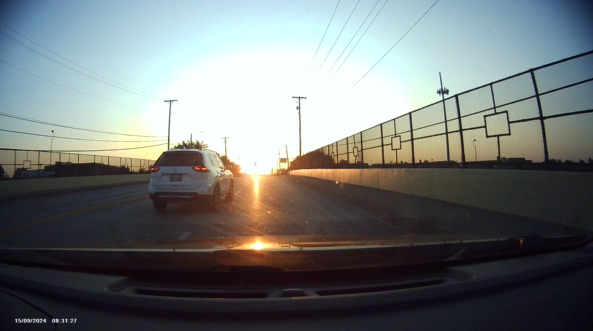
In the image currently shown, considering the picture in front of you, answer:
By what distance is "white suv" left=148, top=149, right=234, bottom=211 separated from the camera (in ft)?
30.6

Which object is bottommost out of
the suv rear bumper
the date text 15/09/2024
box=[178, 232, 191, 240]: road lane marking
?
box=[178, 232, 191, 240]: road lane marking

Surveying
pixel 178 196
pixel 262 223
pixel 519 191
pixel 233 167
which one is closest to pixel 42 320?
pixel 262 223

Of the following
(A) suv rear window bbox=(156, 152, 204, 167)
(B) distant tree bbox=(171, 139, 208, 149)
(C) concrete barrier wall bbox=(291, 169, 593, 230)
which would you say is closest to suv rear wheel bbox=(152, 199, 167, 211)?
(A) suv rear window bbox=(156, 152, 204, 167)

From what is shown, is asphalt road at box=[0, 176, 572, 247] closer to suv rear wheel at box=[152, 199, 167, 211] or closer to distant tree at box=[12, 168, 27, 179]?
suv rear wheel at box=[152, 199, 167, 211]

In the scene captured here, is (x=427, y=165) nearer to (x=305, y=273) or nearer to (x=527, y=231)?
(x=527, y=231)

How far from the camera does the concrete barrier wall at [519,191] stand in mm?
5539

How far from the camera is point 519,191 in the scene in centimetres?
687

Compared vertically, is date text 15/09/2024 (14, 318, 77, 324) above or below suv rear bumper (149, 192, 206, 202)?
below

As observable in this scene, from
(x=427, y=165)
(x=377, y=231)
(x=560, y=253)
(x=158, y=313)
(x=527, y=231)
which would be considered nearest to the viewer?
(x=158, y=313)

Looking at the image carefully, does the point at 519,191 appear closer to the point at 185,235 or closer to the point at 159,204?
the point at 185,235

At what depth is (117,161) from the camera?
116 feet

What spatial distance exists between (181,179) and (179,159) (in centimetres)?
62

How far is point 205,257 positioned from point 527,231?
566 centimetres

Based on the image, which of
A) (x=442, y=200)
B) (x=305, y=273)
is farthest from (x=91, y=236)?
(x=442, y=200)
